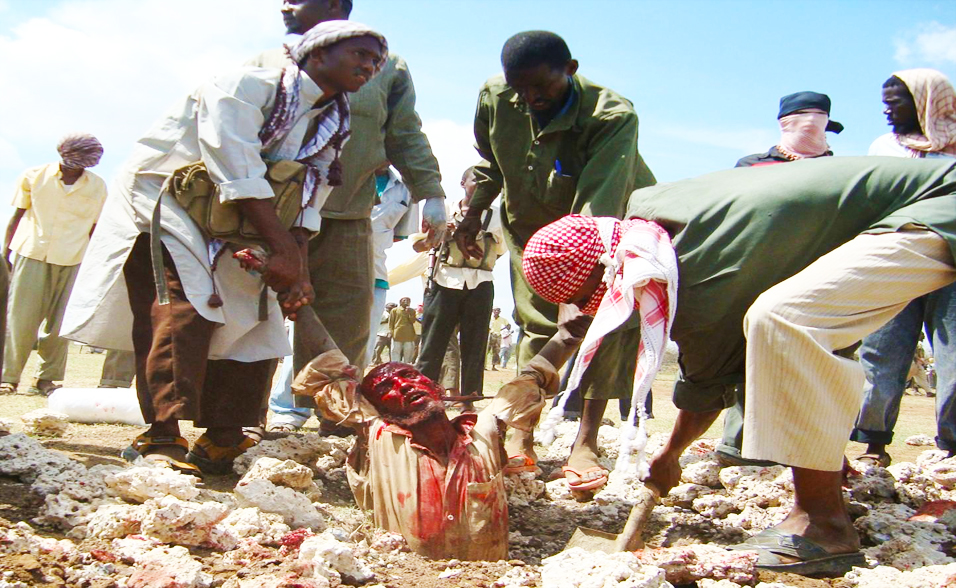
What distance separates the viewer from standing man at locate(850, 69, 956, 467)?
14.1 feet

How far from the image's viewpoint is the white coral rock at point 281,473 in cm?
341

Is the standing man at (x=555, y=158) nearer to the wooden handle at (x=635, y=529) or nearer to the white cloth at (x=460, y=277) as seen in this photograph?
the wooden handle at (x=635, y=529)

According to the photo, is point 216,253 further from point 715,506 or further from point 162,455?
point 715,506

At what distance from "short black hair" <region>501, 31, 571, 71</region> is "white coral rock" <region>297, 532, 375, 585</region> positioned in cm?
235

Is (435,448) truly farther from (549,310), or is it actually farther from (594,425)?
(549,310)

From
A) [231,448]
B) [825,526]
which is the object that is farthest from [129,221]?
[825,526]

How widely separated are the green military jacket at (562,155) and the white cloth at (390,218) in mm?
1730

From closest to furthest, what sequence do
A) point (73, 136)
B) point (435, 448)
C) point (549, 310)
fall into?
1. point (435, 448)
2. point (549, 310)
3. point (73, 136)

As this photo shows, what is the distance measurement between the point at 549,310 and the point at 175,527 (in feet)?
7.38

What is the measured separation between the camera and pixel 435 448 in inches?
127

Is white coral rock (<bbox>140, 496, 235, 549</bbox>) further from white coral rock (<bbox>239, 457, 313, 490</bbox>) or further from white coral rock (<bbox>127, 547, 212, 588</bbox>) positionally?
white coral rock (<bbox>239, 457, 313, 490</bbox>)

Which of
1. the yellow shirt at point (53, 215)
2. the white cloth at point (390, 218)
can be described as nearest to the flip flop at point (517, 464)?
the white cloth at point (390, 218)

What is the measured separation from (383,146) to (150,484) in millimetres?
2237

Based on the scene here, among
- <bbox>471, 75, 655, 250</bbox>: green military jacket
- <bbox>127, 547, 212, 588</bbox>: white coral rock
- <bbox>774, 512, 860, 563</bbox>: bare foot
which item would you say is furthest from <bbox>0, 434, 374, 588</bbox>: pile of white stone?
<bbox>471, 75, 655, 250</bbox>: green military jacket
